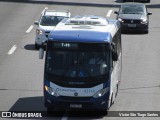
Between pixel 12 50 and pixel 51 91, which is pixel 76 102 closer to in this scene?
pixel 51 91

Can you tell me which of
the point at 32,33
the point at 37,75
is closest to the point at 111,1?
the point at 32,33

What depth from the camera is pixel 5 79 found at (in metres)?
28.5

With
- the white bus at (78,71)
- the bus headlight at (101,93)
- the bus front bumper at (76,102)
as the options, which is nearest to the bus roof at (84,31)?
the white bus at (78,71)

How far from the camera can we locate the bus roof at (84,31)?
2225 centimetres

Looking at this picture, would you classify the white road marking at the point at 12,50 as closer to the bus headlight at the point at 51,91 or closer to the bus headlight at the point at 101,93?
the bus headlight at the point at 51,91

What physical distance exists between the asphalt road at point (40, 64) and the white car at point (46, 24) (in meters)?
0.65

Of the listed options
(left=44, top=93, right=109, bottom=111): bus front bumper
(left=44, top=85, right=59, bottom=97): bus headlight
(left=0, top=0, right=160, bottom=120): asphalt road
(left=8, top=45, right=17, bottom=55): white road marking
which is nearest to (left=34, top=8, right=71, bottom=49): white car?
(left=0, top=0, right=160, bottom=120): asphalt road

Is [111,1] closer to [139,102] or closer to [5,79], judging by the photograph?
[5,79]

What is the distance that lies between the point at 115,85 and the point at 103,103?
7.26 feet

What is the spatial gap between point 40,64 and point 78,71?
10.1 meters

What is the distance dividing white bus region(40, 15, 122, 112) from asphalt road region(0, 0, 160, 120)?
1.80 feet

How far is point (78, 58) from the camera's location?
875 inches

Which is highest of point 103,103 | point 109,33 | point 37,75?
point 109,33

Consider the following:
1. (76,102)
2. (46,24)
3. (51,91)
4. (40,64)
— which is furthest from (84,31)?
(46,24)
